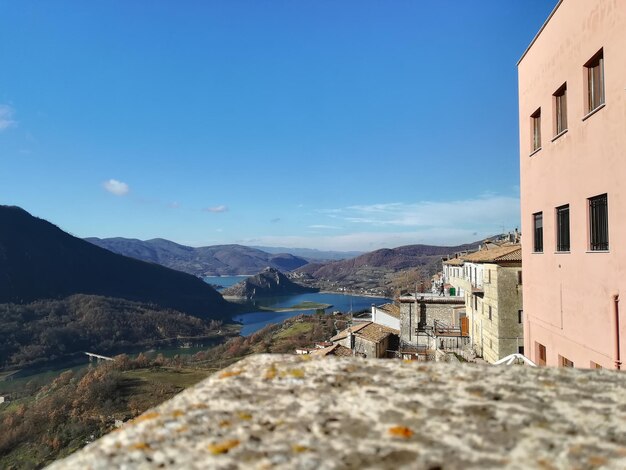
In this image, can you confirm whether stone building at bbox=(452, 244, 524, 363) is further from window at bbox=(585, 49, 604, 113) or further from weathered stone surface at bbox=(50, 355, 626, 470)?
weathered stone surface at bbox=(50, 355, 626, 470)

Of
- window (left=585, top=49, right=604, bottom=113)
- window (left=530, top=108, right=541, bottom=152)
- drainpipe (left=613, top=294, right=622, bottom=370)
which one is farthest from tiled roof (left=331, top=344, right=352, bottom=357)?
window (left=585, top=49, right=604, bottom=113)

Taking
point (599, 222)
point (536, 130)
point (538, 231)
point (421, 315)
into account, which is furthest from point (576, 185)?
point (421, 315)

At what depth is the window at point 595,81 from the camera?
319 inches

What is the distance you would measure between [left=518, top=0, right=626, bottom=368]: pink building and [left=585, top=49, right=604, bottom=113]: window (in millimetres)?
19

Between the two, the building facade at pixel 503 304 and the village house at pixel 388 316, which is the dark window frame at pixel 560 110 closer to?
the building facade at pixel 503 304

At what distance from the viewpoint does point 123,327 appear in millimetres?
148000

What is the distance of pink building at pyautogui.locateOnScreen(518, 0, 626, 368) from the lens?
747 cm

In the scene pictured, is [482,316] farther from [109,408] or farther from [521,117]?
[109,408]

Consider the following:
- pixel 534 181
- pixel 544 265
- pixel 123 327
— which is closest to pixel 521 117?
pixel 534 181

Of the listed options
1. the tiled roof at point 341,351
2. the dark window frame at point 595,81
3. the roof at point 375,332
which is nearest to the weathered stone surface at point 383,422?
the dark window frame at point 595,81

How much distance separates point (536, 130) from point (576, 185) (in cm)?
333

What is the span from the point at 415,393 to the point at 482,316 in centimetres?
2233

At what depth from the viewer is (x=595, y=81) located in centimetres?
835

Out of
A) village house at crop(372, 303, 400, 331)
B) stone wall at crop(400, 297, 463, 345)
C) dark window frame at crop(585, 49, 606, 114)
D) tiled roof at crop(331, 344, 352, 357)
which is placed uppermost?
dark window frame at crop(585, 49, 606, 114)
